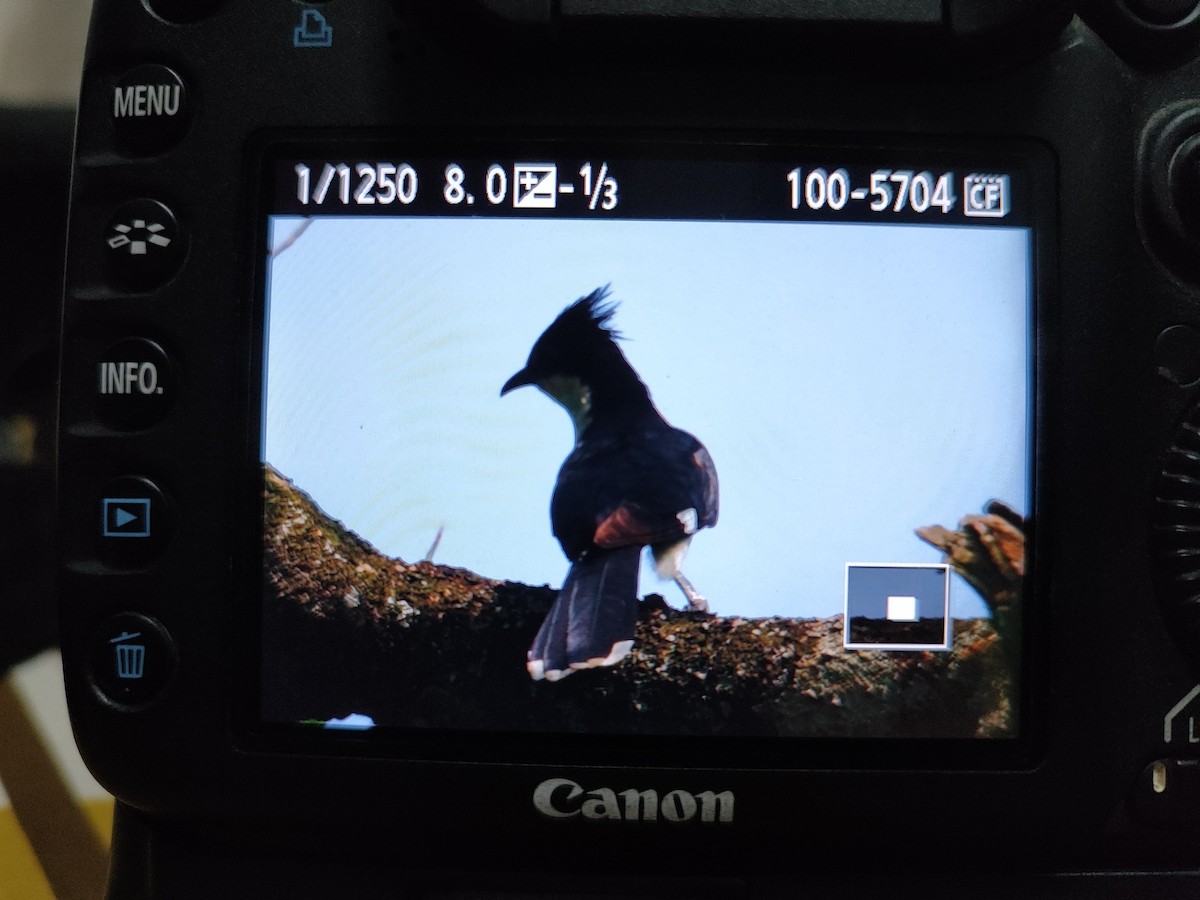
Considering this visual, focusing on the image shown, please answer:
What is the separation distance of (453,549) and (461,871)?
0.46ft

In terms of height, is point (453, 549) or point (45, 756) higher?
point (453, 549)

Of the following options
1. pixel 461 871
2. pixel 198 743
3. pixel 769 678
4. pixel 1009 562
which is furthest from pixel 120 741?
pixel 1009 562

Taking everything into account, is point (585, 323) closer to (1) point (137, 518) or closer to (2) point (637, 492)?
(2) point (637, 492)

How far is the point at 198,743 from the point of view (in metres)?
0.42

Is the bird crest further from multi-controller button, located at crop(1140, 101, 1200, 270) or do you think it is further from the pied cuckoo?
multi-controller button, located at crop(1140, 101, 1200, 270)

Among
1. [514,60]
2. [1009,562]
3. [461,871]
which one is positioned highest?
[514,60]

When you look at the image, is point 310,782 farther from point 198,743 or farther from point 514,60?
point 514,60

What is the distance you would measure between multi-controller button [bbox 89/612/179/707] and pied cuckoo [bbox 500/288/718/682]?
0.15m

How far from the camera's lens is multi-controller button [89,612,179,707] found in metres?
0.42

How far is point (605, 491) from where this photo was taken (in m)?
0.42

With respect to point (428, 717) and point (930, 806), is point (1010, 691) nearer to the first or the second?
point (930, 806)

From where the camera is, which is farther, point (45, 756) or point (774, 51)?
point (45, 756)

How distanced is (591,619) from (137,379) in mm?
208

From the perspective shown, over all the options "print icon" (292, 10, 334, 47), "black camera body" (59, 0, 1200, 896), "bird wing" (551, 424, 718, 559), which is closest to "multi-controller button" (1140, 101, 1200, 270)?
"black camera body" (59, 0, 1200, 896)
